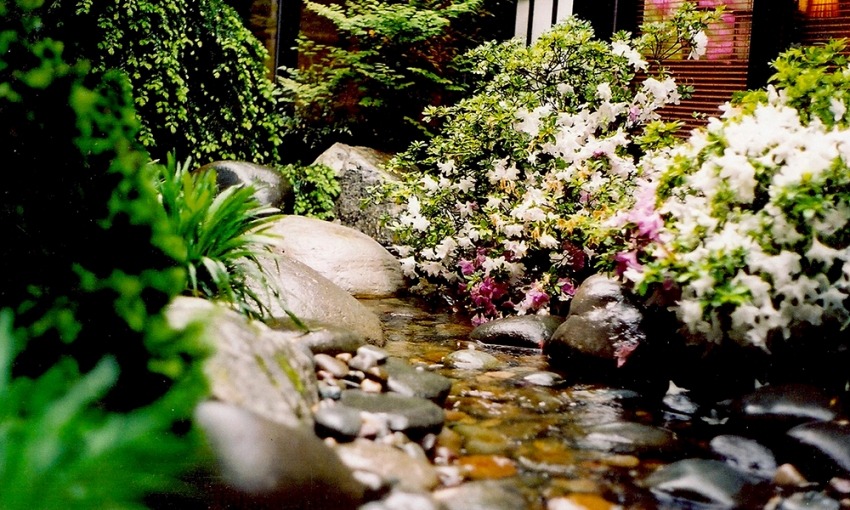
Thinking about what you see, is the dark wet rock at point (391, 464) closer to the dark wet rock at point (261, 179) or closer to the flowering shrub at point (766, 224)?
the flowering shrub at point (766, 224)

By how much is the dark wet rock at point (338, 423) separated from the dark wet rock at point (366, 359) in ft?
2.25

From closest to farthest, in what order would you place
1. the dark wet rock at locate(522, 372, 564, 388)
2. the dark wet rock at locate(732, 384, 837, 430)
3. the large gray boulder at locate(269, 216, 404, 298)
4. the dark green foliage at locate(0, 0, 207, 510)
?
the dark green foliage at locate(0, 0, 207, 510) → the dark wet rock at locate(732, 384, 837, 430) → the dark wet rock at locate(522, 372, 564, 388) → the large gray boulder at locate(269, 216, 404, 298)

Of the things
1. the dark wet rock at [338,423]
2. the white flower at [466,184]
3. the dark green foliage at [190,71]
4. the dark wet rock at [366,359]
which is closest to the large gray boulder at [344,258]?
the white flower at [466,184]

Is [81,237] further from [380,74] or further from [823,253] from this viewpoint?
[380,74]

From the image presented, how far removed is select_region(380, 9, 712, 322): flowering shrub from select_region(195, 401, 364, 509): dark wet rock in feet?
11.3

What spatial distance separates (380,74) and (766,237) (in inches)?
267

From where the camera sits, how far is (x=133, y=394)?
249 cm

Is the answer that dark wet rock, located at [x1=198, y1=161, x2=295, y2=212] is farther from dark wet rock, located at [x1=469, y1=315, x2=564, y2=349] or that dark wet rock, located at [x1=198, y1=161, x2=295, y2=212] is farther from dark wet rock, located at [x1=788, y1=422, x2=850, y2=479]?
dark wet rock, located at [x1=788, y1=422, x2=850, y2=479]

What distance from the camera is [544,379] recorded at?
15.0ft

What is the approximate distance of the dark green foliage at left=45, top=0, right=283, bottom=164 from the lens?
28.6 feet

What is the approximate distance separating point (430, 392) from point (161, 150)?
6.90 meters

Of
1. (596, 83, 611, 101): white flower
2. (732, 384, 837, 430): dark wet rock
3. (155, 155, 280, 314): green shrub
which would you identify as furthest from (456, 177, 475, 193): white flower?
(732, 384, 837, 430): dark wet rock

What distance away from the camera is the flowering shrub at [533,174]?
20.0ft

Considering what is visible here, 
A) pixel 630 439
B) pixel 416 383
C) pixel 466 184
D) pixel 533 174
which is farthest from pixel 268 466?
pixel 466 184
